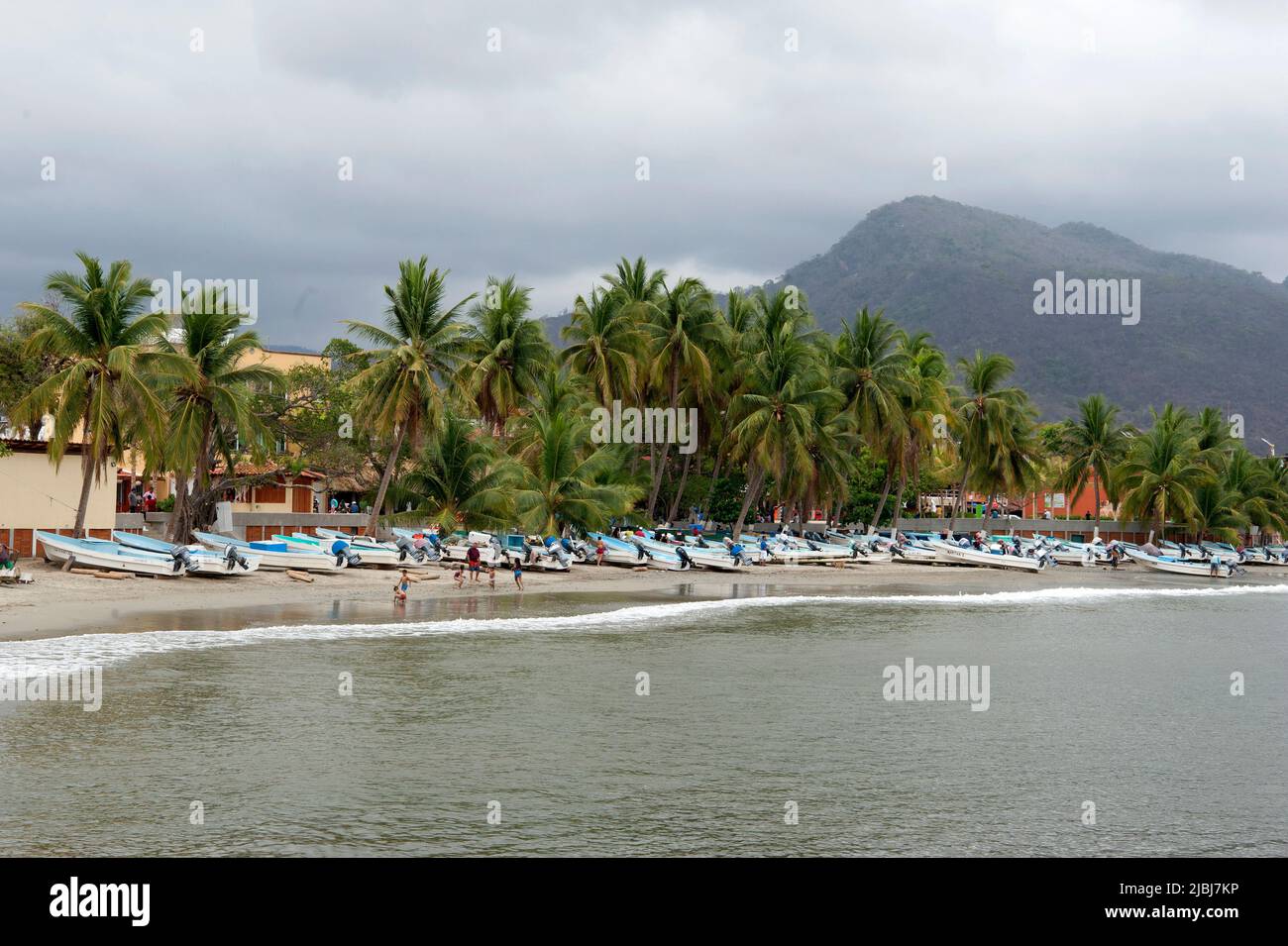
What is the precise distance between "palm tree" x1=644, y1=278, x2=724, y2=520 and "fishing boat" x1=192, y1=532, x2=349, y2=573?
23.2 m

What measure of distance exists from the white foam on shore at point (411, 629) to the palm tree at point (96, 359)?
10.4m

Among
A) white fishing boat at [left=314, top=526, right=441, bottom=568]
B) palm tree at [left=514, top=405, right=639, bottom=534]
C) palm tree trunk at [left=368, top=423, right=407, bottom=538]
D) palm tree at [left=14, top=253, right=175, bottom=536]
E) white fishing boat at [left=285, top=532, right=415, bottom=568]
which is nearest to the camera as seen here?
palm tree at [left=14, top=253, right=175, bottom=536]

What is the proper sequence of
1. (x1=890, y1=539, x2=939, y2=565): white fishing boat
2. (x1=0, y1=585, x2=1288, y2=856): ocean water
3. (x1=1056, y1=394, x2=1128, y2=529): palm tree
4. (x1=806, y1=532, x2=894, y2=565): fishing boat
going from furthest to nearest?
1. (x1=1056, y1=394, x2=1128, y2=529): palm tree
2. (x1=890, y1=539, x2=939, y2=565): white fishing boat
3. (x1=806, y1=532, x2=894, y2=565): fishing boat
4. (x1=0, y1=585, x2=1288, y2=856): ocean water

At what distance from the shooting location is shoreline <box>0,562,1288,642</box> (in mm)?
25422

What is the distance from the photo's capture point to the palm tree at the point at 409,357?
41219 millimetres

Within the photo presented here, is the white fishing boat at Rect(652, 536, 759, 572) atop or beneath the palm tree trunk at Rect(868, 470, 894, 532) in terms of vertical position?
beneath

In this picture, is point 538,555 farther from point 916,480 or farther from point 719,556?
point 916,480

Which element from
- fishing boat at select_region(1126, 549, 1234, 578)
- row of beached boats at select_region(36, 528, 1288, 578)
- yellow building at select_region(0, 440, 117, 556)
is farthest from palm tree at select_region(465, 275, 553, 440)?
fishing boat at select_region(1126, 549, 1234, 578)

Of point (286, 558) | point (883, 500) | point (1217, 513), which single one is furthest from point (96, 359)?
point (1217, 513)

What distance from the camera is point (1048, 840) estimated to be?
37.0ft

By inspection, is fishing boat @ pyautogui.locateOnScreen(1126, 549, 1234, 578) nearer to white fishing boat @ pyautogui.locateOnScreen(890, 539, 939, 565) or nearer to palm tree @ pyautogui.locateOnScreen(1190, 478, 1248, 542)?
white fishing boat @ pyautogui.locateOnScreen(890, 539, 939, 565)
